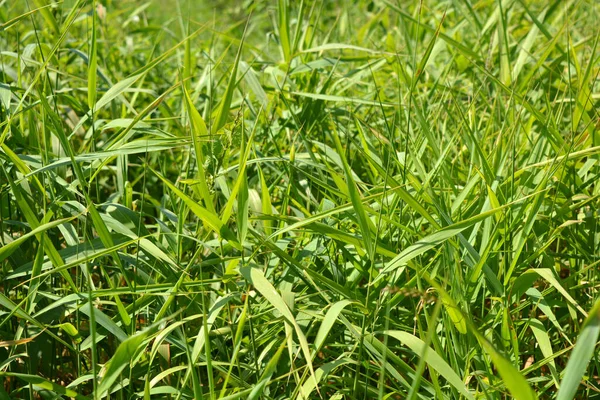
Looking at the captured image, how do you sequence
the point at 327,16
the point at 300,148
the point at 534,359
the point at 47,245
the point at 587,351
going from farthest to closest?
1. the point at 327,16
2. the point at 300,148
3. the point at 534,359
4. the point at 47,245
5. the point at 587,351

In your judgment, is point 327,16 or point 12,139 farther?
point 327,16

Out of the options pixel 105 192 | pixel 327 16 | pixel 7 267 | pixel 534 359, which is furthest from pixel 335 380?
pixel 327 16

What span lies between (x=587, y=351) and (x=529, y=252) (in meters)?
0.61

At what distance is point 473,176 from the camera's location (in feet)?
4.17

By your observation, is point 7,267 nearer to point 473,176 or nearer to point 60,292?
point 60,292

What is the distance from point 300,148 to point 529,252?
0.67 meters

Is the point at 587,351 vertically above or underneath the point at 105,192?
above

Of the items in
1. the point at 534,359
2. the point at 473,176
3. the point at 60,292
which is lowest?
the point at 534,359

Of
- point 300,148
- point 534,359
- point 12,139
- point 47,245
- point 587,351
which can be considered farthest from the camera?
point 300,148

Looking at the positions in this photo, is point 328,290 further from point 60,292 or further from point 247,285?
point 60,292

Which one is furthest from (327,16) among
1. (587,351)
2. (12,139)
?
(587,351)

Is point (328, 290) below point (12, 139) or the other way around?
below

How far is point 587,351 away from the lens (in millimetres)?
627

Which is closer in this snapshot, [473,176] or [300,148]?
[473,176]
